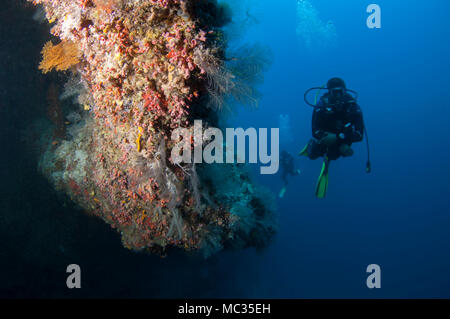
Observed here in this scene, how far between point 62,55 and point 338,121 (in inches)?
241

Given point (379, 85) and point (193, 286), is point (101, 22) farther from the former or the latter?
point (379, 85)

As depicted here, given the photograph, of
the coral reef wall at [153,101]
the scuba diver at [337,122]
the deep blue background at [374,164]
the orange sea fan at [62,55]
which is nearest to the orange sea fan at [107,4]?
the coral reef wall at [153,101]

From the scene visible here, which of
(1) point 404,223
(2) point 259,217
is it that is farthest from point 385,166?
(2) point 259,217

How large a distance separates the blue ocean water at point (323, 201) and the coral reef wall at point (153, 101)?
2.45 feet

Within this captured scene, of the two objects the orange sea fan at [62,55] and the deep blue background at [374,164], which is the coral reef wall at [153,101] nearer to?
the orange sea fan at [62,55]

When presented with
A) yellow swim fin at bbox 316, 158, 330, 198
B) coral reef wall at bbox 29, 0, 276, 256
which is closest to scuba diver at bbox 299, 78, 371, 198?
yellow swim fin at bbox 316, 158, 330, 198

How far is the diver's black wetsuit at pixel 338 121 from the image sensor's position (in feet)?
20.6

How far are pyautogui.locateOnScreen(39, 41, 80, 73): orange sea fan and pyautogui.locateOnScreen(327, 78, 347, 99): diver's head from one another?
19.6 feet

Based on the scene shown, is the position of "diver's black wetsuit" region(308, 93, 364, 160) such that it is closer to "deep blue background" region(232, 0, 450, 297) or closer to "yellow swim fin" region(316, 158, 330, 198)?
"yellow swim fin" region(316, 158, 330, 198)

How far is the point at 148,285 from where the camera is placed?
8055mm

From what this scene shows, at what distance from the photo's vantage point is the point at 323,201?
4238 centimetres

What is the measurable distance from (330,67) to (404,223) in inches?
2131

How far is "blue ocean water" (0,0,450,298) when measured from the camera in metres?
5.41

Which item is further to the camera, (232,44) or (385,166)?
(385,166)
